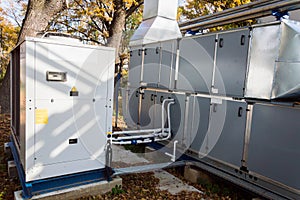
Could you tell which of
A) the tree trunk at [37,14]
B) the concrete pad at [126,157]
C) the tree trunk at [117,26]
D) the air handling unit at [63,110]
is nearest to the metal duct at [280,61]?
the air handling unit at [63,110]

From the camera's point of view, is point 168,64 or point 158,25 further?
point 158,25

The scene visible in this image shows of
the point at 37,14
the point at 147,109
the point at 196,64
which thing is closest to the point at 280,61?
the point at 196,64

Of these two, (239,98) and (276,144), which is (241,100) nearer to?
(239,98)

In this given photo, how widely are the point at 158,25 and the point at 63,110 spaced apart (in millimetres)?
3213

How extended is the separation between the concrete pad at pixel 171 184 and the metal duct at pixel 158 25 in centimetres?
266

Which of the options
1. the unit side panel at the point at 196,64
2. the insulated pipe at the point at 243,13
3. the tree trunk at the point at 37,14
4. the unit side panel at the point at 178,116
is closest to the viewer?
the unit side panel at the point at 196,64

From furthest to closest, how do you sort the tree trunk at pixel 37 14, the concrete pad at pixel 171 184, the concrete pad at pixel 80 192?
the tree trunk at pixel 37 14, the concrete pad at pixel 171 184, the concrete pad at pixel 80 192

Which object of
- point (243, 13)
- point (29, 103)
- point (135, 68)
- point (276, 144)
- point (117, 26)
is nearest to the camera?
point (29, 103)

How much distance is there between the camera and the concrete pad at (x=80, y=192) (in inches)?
97.8

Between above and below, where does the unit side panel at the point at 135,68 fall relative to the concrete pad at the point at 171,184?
above

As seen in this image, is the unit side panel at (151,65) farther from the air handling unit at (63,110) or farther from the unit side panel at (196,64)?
the air handling unit at (63,110)

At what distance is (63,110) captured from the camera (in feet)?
8.44

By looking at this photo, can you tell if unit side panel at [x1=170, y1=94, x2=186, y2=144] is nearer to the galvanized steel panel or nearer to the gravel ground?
the gravel ground

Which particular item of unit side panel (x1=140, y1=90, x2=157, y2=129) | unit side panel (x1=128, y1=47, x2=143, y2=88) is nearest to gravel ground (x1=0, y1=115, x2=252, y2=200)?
unit side panel (x1=140, y1=90, x2=157, y2=129)
